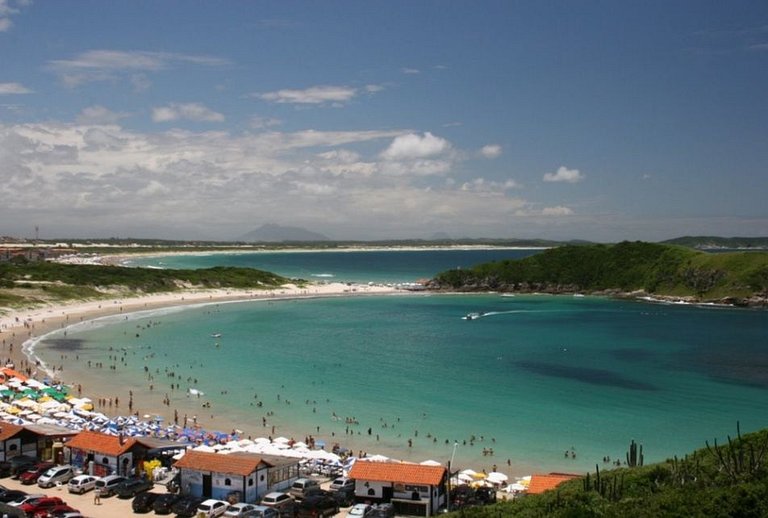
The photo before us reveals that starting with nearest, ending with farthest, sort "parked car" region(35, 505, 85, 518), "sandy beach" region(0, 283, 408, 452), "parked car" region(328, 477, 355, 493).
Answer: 1. "parked car" region(35, 505, 85, 518)
2. "parked car" region(328, 477, 355, 493)
3. "sandy beach" region(0, 283, 408, 452)

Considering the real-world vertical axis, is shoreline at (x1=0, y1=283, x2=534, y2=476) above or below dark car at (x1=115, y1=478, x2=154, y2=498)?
below

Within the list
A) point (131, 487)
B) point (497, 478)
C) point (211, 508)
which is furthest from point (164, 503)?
point (497, 478)

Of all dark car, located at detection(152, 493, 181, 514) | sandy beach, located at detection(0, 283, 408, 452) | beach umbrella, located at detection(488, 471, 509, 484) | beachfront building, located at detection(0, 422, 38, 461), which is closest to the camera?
dark car, located at detection(152, 493, 181, 514)

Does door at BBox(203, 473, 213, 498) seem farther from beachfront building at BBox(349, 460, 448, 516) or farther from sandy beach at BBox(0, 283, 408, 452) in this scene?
sandy beach at BBox(0, 283, 408, 452)

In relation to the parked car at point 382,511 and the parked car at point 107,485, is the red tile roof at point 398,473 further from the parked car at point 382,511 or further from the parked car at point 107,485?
the parked car at point 107,485

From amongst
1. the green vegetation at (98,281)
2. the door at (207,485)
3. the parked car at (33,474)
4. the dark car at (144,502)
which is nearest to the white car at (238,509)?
the door at (207,485)

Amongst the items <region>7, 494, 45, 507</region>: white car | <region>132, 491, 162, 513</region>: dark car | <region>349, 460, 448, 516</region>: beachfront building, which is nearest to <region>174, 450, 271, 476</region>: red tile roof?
<region>132, 491, 162, 513</region>: dark car

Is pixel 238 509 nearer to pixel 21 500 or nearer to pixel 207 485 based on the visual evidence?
pixel 207 485
